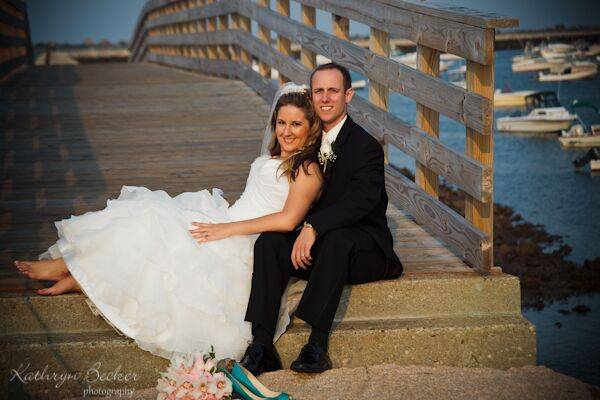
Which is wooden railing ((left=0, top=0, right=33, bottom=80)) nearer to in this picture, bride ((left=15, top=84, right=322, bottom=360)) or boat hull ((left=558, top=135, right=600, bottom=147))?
bride ((left=15, top=84, right=322, bottom=360))

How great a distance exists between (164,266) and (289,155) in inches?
33.3

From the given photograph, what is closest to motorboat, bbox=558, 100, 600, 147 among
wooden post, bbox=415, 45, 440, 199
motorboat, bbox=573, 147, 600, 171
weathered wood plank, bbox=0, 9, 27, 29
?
motorboat, bbox=573, 147, 600, 171

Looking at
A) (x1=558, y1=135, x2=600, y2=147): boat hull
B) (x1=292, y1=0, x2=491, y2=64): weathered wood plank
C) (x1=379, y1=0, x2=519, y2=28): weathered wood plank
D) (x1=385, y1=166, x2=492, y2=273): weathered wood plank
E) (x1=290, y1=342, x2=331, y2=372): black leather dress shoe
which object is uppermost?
(x1=379, y1=0, x2=519, y2=28): weathered wood plank

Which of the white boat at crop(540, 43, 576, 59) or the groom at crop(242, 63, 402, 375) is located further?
the white boat at crop(540, 43, 576, 59)

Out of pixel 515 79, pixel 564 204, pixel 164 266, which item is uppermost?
pixel 164 266

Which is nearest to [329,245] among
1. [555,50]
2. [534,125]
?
[534,125]

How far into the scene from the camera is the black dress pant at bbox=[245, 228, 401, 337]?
3.89 m

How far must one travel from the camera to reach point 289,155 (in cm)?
435

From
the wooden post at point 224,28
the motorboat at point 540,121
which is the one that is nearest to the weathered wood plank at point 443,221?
the wooden post at point 224,28

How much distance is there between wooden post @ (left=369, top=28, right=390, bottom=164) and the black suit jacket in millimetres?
1566

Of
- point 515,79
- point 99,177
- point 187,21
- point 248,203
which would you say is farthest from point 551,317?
point 515,79

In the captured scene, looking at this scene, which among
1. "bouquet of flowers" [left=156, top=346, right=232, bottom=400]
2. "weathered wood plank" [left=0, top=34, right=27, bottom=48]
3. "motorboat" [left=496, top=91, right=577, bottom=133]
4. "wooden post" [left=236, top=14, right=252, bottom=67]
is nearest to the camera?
"bouquet of flowers" [left=156, top=346, right=232, bottom=400]

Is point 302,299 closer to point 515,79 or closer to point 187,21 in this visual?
point 187,21

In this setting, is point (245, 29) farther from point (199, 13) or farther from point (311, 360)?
point (311, 360)
